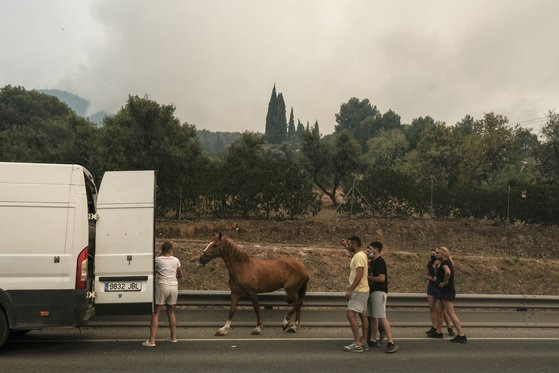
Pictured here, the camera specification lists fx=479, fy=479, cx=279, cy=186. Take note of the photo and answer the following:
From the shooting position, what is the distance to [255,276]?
356 inches

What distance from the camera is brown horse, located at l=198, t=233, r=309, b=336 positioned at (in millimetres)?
8977

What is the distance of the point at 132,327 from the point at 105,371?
2898 millimetres

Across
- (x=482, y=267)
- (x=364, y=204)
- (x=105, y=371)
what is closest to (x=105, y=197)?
(x=105, y=371)

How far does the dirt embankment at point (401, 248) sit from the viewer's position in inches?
650

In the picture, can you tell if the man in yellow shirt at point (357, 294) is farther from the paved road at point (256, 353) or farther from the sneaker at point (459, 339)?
the sneaker at point (459, 339)

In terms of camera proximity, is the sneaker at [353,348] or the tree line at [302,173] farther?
the tree line at [302,173]

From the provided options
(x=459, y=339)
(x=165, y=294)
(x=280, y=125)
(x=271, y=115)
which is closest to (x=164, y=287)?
(x=165, y=294)

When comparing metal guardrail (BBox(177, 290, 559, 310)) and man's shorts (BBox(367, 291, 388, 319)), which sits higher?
man's shorts (BBox(367, 291, 388, 319))

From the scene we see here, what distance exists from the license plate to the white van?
2cm

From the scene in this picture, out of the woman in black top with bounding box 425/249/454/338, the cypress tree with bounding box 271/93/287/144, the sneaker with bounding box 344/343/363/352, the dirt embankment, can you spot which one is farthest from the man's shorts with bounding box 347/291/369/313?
the cypress tree with bounding box 271/93/287/144

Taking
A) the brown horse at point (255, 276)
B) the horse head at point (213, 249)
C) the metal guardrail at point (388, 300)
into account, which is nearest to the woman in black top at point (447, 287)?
the metal guardrail at point (388, 300)

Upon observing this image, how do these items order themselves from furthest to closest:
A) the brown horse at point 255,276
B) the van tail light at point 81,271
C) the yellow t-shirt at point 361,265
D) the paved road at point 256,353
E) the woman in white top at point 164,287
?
the brown horse at point 255,276
the yellow t-shirt at point 361,265
the woman in white top at point 164,287
the van tail light at point 81,271
the paved road at point 256,353

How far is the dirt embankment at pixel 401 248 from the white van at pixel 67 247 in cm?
685

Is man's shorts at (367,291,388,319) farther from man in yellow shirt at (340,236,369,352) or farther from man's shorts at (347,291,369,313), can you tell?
man's shorts at (347,291,369,313)
